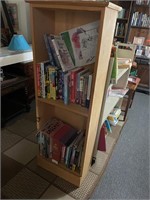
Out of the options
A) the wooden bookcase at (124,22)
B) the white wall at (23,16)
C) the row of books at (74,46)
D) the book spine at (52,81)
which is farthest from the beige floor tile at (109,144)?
the wooden bookcase at (124,22)

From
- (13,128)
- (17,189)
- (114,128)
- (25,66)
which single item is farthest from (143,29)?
(17,189)

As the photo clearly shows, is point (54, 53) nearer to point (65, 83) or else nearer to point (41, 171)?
point (65, 83)

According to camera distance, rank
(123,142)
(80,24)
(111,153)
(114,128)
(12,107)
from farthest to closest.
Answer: (12,107) → (114,128) → (123,142) → (111,153) → (80,24)

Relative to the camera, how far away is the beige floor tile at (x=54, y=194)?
1336mm

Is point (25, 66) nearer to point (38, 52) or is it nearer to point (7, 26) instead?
point (7, 26)

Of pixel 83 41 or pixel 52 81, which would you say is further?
pixel 52 81

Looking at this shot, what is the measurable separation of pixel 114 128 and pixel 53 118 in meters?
1.04

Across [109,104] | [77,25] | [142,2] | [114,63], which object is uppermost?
[142,2]

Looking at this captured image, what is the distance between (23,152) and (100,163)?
0.82 m

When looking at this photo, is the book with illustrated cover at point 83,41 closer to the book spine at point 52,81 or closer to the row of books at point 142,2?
the book spine at point 52,81

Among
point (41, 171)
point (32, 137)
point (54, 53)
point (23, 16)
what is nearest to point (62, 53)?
point (54, 53)

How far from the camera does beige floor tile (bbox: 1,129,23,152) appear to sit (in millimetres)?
1801

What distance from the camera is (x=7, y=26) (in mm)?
2465

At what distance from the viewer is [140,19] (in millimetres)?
3135
